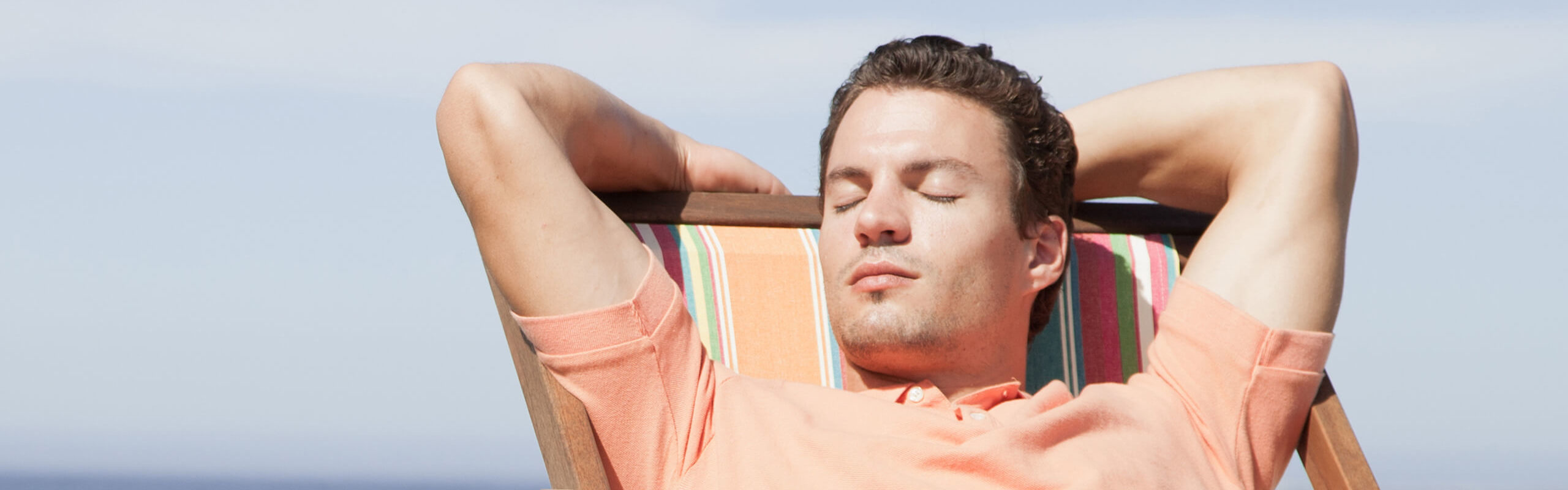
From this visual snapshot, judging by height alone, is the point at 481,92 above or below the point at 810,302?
above

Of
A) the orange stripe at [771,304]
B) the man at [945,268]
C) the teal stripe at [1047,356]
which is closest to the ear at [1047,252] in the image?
the man at [945,268]

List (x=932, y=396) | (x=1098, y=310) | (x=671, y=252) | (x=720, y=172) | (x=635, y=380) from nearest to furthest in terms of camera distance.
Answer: (x=635, y=380)
(x=932, y=396)
(x=671, y=252)
(x=720, y=172)
(x=1098, y=310)

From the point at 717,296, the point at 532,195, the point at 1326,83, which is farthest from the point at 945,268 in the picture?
the point at 1326,83

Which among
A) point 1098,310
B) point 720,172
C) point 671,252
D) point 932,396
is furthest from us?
point 1098,310

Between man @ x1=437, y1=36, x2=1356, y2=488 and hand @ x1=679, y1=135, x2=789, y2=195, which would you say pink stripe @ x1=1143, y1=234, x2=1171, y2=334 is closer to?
man @ x1=437, y1=36, x2=1356, y2=488

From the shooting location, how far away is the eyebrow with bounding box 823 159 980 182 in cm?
200

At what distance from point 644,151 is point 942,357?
0.63 metres

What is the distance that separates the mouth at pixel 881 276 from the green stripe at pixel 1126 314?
0.71m

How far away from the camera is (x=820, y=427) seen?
5.90 feet

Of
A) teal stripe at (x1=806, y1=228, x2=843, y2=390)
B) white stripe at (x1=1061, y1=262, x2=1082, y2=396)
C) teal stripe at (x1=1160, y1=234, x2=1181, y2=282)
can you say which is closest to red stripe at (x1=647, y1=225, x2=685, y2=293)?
teal stripe at (x1=806, y1=228, x2=843, y2=390)

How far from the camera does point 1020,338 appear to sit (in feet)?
7.11

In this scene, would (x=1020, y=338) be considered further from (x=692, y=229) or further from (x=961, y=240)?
(x=692, y=229)

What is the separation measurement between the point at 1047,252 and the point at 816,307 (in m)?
0.43

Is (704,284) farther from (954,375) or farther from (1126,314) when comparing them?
(1126,314)
